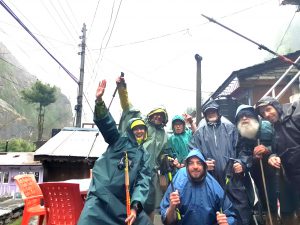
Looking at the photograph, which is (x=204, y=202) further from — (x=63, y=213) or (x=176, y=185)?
(x=63, y=213)

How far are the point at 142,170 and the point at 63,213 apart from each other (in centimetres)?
180

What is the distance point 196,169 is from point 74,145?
7414 mm

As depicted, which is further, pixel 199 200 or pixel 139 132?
pixel 139 132

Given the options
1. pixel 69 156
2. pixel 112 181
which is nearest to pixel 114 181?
pixel 112 181

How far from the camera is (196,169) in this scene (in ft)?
11.0

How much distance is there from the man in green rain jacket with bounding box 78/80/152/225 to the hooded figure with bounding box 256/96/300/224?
171 cm

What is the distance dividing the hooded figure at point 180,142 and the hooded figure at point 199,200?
1466 millimetres

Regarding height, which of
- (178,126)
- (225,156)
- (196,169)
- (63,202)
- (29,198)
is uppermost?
(178,126)

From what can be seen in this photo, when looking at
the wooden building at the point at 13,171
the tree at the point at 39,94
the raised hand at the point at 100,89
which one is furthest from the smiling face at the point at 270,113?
the tree at the point at 39,94

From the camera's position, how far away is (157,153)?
4.67 m

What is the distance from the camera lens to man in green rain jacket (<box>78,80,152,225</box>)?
3264 millimetres

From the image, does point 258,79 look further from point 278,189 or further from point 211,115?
point 278,189

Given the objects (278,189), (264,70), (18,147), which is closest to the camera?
(278,189)

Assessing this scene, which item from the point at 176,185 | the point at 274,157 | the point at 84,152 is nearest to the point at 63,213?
the point at 176,185
